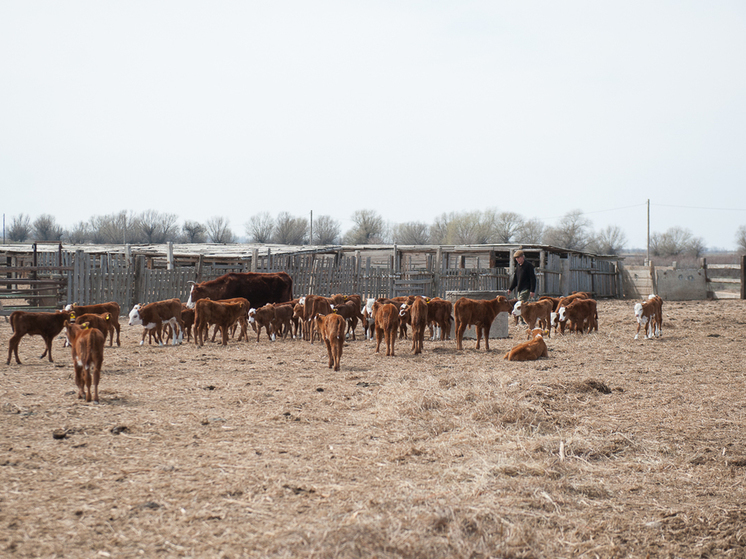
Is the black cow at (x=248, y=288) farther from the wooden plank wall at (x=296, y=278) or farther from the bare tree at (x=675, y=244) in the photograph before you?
the bare tree at (x=675, y=244)

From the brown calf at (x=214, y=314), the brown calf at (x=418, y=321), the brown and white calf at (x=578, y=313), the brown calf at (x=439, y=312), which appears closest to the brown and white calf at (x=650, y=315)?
the brown and white calf at (x=578, y=313)

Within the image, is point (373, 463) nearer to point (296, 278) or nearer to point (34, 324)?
point (34, 324)

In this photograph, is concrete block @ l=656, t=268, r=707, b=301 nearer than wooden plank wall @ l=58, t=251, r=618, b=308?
No

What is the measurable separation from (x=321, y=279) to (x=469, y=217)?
48.4 metres

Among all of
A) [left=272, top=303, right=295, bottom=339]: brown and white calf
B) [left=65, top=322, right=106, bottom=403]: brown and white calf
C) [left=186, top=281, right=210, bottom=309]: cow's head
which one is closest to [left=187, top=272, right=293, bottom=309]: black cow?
[left=186, top=281, right=210, bottom=309]: cow's head

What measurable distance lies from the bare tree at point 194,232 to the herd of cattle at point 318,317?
5604 centimetres

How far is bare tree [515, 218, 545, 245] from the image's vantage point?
2636 inches

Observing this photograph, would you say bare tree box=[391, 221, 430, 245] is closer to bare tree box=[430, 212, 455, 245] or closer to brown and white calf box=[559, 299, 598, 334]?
bare tree box=[430, 212, 455, 245]

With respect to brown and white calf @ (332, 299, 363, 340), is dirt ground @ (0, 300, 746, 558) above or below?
below

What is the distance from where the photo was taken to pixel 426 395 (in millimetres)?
7727

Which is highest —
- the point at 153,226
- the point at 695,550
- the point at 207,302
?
the point at 153,226

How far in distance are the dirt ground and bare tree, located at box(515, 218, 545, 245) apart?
5827cm

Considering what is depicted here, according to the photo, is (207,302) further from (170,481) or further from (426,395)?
(170,481)

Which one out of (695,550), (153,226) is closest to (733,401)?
(695,550)
